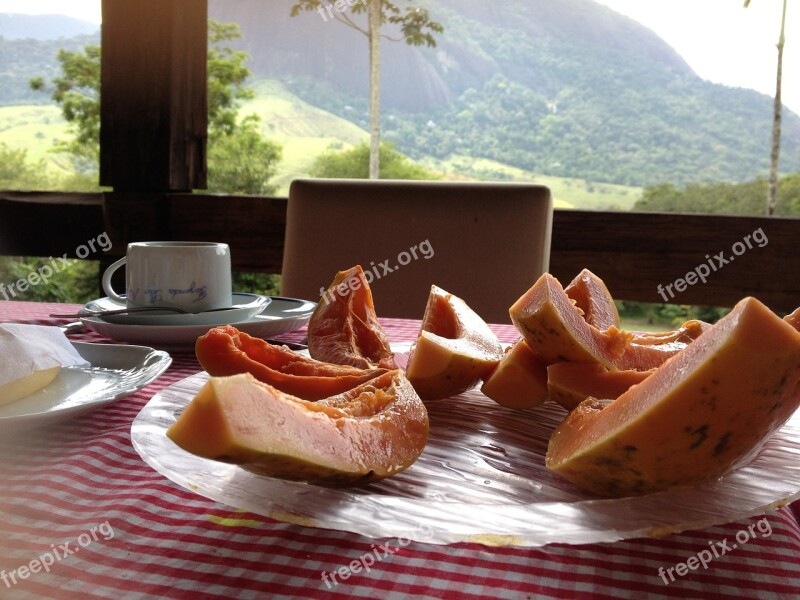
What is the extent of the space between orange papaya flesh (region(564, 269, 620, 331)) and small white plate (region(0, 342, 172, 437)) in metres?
0.42

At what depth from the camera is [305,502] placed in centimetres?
42

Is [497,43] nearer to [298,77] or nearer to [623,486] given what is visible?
[298,77]

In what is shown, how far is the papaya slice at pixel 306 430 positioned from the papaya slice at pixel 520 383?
121 mm

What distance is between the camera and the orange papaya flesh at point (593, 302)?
0.76m

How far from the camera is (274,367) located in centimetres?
62

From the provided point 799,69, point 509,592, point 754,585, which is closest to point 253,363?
point 509,592

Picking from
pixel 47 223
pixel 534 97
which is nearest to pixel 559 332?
pixel 47 223

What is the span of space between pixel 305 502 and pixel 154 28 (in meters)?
2.08

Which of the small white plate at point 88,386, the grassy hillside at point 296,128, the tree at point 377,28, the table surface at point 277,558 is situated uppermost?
the tree at point 377,28

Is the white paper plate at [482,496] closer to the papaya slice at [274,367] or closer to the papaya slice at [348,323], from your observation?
the papaya slice at [274,367]

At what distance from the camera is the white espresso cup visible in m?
1.03

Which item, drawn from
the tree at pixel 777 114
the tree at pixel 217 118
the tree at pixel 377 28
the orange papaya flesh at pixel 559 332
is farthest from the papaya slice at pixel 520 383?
the tree at pixel 217 118

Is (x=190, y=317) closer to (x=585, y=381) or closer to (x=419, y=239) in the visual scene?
(x=585, y=381)

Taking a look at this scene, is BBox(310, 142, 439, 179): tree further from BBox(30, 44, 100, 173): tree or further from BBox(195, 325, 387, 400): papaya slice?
BBox(195, 325, 387, 400): papaya slice
